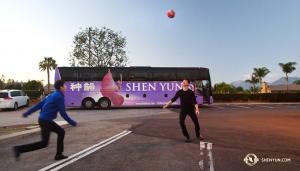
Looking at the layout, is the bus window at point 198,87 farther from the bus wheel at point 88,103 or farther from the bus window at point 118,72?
the bus wheel at point 88,103

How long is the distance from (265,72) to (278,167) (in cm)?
7432

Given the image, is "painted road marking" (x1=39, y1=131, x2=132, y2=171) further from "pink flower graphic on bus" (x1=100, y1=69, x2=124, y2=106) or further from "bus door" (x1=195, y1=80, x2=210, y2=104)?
"bus door" (x1=195, y1=80, x2=210, y2=104)

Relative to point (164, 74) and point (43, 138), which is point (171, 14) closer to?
point (164, 74)

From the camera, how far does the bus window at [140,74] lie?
2094cm

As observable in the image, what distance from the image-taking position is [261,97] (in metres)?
32.2

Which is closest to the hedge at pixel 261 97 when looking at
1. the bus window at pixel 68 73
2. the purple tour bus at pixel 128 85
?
the purple tour bus at pixel 128 85

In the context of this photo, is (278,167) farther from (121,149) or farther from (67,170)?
(67,170)

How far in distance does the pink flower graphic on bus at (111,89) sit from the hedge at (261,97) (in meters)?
16.3

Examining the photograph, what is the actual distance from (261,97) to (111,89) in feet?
72.8

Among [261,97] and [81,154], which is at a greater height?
[261,97]

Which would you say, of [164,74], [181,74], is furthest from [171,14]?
[181,74]

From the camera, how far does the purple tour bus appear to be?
20078 millimetres

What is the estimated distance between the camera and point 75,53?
31297mm

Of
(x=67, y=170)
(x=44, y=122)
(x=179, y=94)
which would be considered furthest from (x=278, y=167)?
(x=44, y=122)
